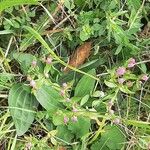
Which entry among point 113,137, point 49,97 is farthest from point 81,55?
point 113,137

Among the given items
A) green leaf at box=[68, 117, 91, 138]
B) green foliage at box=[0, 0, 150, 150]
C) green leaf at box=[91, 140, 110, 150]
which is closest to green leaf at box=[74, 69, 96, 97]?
green foliage at box=[0, 0, 150, 150]

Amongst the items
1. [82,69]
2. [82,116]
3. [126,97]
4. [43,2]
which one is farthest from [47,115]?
[43,2]

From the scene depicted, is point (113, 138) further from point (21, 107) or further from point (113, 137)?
point (21, 107)

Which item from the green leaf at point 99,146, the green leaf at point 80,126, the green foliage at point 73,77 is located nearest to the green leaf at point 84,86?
the green foliage at point 73,77

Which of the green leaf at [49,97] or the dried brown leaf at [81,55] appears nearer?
the green leaf at [49,97]

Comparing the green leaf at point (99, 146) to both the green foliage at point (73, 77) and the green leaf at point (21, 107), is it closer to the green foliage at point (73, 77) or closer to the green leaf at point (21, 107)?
the green foliage at point (73, 77)
